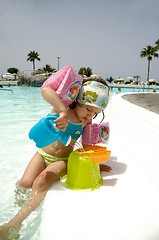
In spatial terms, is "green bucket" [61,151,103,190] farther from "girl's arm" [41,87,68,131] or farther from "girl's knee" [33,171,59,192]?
"girl's arm" [41,87,68,131]

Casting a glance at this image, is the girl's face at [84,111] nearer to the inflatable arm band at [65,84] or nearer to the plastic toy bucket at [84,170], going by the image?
the inflatable arm band at [65,84]

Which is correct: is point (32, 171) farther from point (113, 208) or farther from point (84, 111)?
point (113, 208)

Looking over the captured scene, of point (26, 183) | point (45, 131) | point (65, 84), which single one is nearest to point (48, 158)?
point (26, 183)

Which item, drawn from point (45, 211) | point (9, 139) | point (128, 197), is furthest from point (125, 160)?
point (9, 139)

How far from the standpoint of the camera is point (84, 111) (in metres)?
1.91

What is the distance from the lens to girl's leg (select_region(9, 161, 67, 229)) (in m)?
1.50

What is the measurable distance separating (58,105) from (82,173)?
1.91 ft

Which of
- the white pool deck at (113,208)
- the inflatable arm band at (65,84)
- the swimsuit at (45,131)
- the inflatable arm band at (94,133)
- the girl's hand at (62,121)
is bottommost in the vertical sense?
the white pool deck at (113,208)

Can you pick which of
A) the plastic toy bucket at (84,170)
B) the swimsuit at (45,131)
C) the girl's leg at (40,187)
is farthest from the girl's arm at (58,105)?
the girl's leg at (40,187)

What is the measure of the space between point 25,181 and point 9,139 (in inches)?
96.5

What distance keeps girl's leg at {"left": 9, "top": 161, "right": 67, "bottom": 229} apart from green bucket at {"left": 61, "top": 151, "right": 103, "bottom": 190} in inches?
6.9

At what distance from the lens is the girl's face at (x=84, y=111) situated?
1890 mm

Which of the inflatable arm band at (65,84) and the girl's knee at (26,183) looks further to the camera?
the girl's knee at (26,183)

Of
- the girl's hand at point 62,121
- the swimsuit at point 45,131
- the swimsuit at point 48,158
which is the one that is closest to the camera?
the girl's hand at point 62,121
